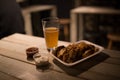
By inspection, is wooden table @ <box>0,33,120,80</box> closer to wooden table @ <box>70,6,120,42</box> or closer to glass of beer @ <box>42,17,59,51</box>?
glass of beer @ <box>42,17,59,51</box>

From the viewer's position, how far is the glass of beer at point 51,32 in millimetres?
1278

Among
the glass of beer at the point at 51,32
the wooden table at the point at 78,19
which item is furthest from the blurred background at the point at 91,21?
the glass of beer at the point at 51,32

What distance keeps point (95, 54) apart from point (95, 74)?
176mm

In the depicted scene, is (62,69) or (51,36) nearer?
(62,69)

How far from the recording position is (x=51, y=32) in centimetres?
128

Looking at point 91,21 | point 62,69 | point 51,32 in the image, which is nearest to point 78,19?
point 91,21

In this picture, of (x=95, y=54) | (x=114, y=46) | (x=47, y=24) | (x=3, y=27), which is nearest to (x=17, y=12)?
(x=3, y=27)

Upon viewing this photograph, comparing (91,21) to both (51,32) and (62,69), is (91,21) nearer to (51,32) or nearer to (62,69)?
(51,32)

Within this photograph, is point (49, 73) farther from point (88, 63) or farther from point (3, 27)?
point (3, 27)

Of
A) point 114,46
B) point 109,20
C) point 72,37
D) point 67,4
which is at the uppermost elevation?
point 67,4

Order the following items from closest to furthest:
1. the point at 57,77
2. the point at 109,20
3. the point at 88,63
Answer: the point at 57,77
the point at 88,63
the point at 109,20

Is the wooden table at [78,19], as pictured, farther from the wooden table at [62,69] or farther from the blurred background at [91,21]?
the wooden table at [62,69]

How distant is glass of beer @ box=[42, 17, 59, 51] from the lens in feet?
4.19

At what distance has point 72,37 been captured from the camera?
3.77 meters
